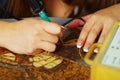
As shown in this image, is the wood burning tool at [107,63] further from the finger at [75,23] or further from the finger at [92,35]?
the finger at [75,23]

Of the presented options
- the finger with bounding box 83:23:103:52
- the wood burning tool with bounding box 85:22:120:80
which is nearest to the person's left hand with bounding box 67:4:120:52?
the finger with bounding box 83:23:103:52

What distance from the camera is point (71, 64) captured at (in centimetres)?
50

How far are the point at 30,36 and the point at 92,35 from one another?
14 cm

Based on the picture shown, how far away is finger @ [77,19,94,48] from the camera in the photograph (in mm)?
555

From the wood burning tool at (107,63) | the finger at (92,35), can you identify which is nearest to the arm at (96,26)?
the finger at (92,35)

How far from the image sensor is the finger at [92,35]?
54cm

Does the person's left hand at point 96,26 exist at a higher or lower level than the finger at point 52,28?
lower

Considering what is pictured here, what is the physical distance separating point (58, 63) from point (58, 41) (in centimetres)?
7

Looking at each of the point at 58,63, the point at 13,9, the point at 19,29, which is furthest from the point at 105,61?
the point at 13,9

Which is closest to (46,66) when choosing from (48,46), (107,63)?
(48,46)

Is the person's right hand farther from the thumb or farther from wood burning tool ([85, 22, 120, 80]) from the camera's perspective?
wood burning tool ([85, 22, 120, 80])

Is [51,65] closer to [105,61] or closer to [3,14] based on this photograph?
[105,61]

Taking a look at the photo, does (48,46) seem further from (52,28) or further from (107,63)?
(107,63)

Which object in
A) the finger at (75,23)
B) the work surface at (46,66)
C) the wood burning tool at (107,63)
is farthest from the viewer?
the finger at (75,23)
